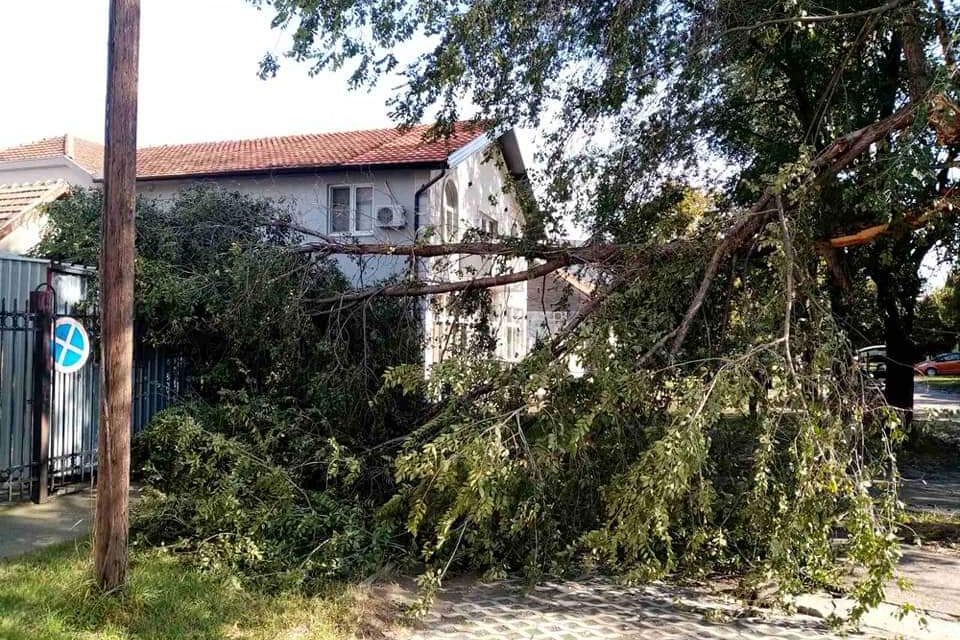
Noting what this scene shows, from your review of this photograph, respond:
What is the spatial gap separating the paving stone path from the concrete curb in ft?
0.62

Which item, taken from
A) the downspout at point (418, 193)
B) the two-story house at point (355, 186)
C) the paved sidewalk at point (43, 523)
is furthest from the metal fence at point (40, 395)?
the downspout at point (418, 193)

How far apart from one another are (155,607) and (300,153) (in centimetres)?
1222

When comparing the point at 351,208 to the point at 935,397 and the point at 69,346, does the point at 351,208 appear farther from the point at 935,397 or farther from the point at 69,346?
the point at 935,397

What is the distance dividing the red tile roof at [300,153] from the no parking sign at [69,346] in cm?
535

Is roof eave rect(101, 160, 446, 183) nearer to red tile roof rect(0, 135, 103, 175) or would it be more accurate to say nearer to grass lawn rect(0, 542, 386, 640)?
red tile roof rect(0, 135, 103, 175)

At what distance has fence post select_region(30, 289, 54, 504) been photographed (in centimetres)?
751

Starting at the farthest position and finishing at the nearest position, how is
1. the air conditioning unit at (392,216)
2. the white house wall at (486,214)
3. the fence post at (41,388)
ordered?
1. the air conditioning unit at (392,216)
2. the white house wall at (486,214)
3. the fence post at (41,388)

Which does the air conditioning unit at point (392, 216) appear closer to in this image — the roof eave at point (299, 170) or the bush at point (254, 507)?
the roof eave at point (299, 170)

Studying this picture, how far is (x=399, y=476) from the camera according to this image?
538 cm

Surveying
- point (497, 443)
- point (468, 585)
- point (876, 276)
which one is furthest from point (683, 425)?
point (876, 276)

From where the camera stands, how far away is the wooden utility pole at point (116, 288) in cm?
455

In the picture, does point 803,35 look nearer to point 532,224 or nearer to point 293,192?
point 532,224

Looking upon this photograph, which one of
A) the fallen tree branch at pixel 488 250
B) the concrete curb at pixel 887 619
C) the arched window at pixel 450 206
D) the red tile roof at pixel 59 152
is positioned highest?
the red tile roof at pixel 59 152

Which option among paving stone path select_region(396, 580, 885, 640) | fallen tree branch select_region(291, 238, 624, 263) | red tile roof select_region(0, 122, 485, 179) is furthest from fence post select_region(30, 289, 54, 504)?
red tile roof select_region(0, 122, 485, 179)
